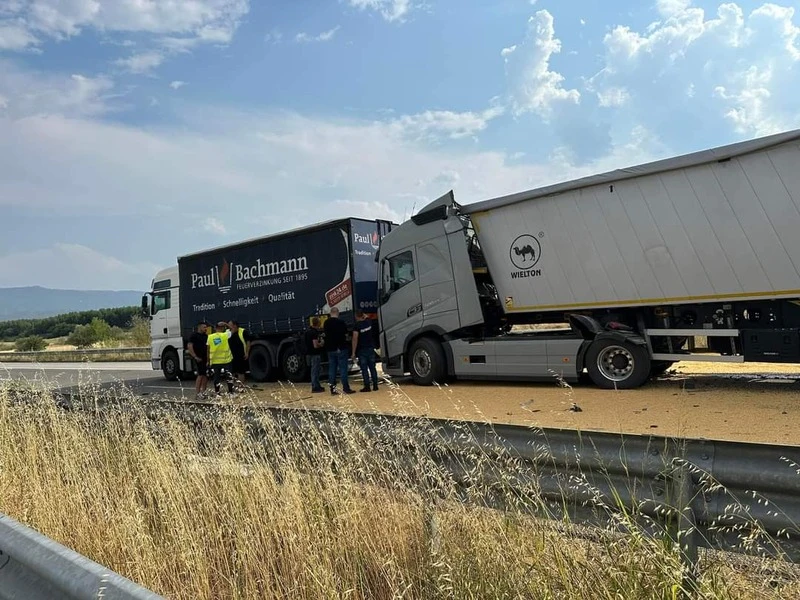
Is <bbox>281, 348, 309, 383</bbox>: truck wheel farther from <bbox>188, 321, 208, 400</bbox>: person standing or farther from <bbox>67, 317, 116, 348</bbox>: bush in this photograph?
<bbox>67, 317, 116, 348</bbox>: bush

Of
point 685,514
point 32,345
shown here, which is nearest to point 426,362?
point 685,514

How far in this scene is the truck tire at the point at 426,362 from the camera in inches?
482

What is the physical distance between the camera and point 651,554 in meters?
2.27

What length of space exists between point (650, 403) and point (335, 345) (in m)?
5.99

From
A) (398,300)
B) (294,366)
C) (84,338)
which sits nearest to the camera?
(398,300)

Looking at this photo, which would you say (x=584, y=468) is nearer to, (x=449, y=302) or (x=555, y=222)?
(x=555, y=222)

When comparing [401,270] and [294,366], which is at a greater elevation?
[401,270]

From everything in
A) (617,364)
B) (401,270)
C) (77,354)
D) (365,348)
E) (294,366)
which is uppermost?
(77,354)

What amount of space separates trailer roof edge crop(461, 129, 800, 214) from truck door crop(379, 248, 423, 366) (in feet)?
6.24

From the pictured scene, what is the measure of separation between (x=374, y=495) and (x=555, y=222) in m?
8.03

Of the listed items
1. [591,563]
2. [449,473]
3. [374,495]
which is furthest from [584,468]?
[374,495]

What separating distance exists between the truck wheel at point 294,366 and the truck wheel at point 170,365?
14.1 feet

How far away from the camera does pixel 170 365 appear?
1786 centimetres

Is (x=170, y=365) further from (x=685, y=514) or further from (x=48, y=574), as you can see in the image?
(x=685, y=514)
